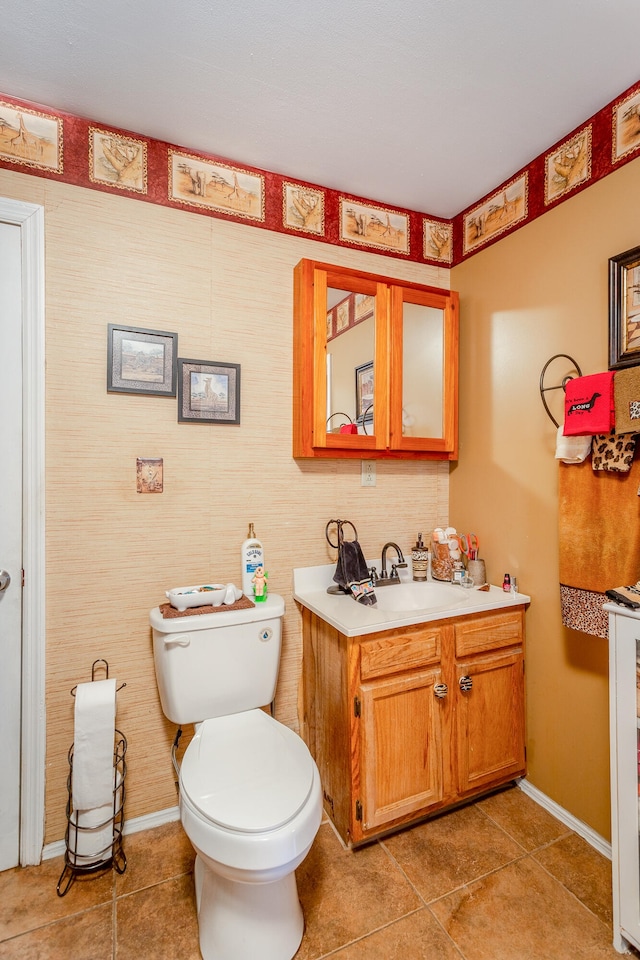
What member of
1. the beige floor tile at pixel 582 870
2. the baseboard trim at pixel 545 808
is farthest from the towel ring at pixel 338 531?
the beige floor tile at pixel 582 870

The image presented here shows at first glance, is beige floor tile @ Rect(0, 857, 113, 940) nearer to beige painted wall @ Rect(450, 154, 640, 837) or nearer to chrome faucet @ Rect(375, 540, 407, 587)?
chrome faucet @ Rect(375, 540, 407, 587)

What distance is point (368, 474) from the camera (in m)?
2.13

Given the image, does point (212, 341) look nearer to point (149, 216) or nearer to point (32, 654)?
point (149, 216)

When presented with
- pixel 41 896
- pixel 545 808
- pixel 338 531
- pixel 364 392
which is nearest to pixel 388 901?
pixel 545 808

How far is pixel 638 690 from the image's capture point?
1.24 meters

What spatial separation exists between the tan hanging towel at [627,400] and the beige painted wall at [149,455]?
3.48 feet

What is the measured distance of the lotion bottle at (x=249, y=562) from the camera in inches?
70.9

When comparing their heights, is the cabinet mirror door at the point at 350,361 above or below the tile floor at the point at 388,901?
above

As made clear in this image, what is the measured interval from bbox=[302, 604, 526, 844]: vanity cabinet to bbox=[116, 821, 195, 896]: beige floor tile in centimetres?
55

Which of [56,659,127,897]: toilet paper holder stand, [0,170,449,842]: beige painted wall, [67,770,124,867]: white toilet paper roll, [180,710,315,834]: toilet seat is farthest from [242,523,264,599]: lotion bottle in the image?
[67,770,124,867]: white toilet paper roll

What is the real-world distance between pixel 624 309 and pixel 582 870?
1.86 meters

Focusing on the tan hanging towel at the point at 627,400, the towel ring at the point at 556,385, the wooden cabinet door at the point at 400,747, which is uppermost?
the towel ring at the point at 556,385

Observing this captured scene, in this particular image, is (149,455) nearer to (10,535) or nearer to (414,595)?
(10,535)

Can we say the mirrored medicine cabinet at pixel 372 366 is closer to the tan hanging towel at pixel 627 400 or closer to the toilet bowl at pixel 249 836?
the tan hanging towel at pixel 627 400
